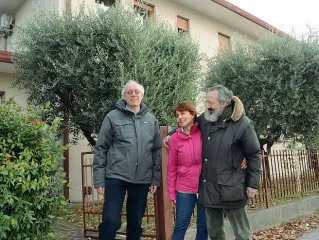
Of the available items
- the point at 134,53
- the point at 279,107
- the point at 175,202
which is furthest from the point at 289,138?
the point at 175,202

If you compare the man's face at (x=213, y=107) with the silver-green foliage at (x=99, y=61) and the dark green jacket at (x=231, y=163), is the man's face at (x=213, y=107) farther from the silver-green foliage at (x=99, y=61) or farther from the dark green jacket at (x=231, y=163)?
the silver-green foliage at (x=99, y=61)

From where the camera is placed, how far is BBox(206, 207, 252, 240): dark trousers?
3064mm

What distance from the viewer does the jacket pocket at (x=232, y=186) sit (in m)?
2.97

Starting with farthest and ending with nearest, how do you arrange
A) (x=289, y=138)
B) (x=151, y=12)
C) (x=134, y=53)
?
(x=151, y=12) < (x=289, y=138) < (x=134, y=53)

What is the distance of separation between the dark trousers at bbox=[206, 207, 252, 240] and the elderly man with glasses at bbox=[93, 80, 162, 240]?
662 millimetres

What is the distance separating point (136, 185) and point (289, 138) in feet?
24.0

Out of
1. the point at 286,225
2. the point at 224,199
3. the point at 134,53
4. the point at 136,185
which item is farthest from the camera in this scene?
the point at 286,225

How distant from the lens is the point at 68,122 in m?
7.11

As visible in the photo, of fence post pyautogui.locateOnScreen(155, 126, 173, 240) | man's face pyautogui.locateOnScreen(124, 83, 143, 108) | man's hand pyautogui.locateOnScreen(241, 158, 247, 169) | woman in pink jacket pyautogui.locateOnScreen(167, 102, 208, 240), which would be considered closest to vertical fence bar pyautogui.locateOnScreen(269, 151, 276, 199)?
fence post pyautogui.locateOnScreen(155, 126, 173, 240)

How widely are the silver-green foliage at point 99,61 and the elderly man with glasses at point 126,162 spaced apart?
2.43m

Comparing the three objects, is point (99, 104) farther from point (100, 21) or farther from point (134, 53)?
point (100, 21)

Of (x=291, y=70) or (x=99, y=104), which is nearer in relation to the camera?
(x=99, y=104)

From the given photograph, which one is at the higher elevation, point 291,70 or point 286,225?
point 291,70

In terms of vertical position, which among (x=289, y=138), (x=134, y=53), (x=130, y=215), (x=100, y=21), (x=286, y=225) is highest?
(x=100, y=21)
